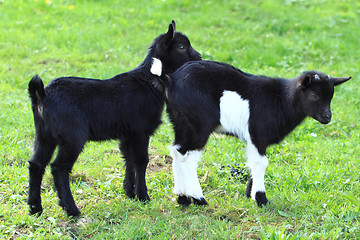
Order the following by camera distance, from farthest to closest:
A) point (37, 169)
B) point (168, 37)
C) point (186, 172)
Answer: point (168, 37)
point (186, 172)
point (37, 169)

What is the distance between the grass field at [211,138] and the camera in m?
4.26

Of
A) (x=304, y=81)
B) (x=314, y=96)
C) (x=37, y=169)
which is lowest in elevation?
(x=37, y=169)

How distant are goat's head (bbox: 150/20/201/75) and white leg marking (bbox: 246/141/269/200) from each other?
3.94 ft

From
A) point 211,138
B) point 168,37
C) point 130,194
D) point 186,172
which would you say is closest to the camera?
point 186,172

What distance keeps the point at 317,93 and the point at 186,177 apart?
4.94ft

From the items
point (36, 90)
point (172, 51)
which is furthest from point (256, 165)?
point (36, 90)

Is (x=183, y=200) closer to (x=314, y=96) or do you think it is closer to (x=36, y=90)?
(x=314, y=96)

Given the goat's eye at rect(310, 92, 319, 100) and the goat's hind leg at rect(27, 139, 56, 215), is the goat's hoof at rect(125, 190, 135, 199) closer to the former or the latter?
the goat's hind leg at rect(27, 139, 56, 215)

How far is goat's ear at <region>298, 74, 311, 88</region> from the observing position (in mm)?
4449

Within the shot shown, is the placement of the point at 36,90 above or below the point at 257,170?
above

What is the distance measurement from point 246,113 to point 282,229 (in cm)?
119

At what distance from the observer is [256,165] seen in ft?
15.0

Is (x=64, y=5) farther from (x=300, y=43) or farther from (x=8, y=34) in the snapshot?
(x=300, y=43)

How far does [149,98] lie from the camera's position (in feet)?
15.3
